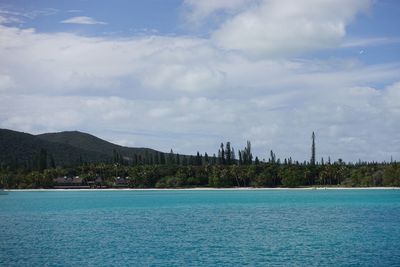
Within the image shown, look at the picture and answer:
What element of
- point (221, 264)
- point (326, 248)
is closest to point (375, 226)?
point (326, 248)

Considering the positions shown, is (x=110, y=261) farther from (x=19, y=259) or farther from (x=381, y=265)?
(x=381, y=265)

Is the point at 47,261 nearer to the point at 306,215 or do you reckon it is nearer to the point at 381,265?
the point at 381,265

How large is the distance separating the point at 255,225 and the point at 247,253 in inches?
902

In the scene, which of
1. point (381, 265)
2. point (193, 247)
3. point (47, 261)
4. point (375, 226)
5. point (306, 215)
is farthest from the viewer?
point (306, 215)

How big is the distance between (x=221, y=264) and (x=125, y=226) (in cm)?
3097

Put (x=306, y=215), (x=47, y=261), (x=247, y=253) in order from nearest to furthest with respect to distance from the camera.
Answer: (x=47, y=261)
(x=247, y=253)
(x=306, y=215)

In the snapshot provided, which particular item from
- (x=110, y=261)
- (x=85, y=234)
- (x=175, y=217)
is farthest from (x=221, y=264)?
(x=175, y=217)

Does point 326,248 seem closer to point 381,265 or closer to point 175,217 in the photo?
point 381,265

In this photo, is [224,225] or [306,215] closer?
[224,225]

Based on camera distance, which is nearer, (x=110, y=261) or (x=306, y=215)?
(x=110, y=261)

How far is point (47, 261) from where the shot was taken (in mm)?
43688

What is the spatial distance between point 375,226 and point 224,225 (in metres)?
17.7

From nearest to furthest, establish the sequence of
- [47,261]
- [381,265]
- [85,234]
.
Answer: [381,265] → [47,261] → [85,234]

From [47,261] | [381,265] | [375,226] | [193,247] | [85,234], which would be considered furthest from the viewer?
[375,226]
